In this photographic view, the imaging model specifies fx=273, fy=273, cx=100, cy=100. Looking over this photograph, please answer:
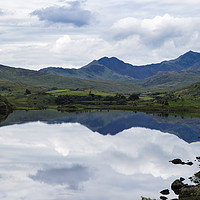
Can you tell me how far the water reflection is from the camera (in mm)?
52969

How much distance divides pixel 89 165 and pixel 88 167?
1946mm

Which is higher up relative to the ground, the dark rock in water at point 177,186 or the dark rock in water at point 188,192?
the dark rock in water at point 177,186

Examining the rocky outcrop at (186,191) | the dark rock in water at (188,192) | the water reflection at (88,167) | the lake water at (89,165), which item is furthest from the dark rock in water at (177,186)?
the dark rock in water at (188,192)

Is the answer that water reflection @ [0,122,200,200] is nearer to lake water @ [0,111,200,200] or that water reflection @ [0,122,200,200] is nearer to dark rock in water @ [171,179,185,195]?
lake water @ [0,111,200,200]

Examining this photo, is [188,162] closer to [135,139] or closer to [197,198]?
[197,198]

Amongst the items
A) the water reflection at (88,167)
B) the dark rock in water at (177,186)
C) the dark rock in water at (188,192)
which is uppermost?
the water reflection at (88,167)

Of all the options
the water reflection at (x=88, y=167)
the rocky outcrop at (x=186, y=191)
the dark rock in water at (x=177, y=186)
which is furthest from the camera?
the water reflection at (x=88, y=167)

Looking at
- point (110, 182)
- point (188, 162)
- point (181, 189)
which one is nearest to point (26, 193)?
point (110, 182)

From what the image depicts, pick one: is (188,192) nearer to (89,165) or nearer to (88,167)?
(88,167)

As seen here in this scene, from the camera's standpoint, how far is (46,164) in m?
71.3

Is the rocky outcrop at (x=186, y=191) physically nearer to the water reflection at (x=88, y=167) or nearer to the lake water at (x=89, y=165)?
the lake water at (x=89, y=165)

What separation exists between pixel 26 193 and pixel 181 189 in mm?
28963

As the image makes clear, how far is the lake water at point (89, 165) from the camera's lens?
5300cm

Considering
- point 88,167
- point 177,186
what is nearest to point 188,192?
point 177,186
